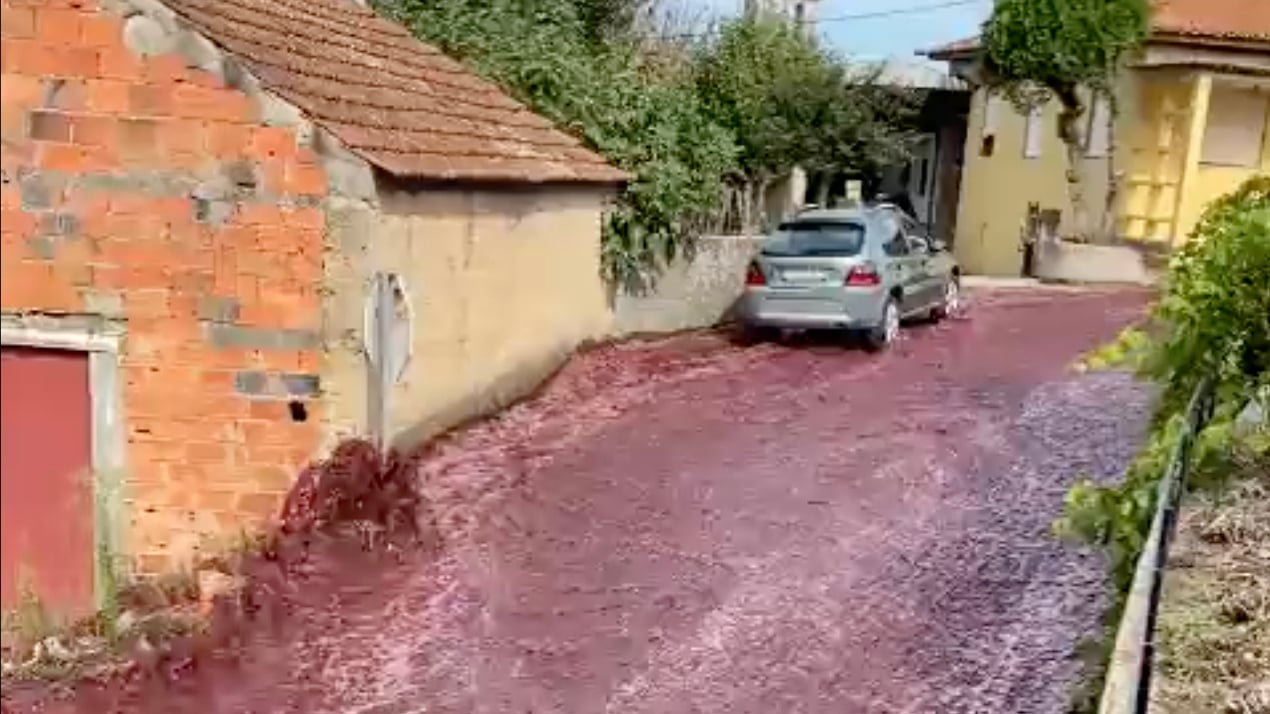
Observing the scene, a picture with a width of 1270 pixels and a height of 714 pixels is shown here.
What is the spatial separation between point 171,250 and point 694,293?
1316cm

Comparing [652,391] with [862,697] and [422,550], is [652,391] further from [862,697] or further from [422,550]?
[862,697]

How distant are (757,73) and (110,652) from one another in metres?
17.7

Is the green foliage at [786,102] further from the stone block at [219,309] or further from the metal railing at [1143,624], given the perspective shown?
the metal railing at [1143,624]

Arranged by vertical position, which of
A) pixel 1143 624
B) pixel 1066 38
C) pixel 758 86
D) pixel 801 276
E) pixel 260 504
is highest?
pixel 1066 38

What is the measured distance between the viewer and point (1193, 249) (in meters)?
6.64

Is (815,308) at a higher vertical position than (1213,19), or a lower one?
lower

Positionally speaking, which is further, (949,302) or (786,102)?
(786,102)

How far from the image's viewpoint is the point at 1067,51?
20562 mm

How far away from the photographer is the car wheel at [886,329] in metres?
14.6

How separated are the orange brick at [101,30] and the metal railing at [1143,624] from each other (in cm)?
362

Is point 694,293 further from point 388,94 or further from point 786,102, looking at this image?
point 388,94

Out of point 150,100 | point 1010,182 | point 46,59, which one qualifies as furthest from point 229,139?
point 1010,182

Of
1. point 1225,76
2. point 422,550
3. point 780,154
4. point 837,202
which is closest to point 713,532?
point 422,550

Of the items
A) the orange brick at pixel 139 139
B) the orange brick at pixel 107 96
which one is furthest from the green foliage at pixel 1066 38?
the orange brick at pixel 139 139
